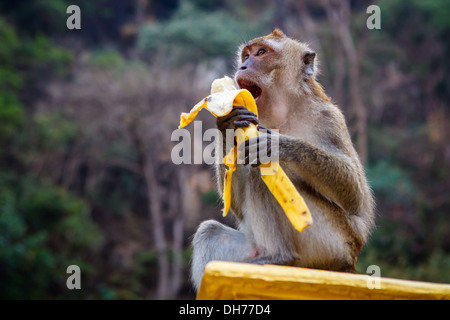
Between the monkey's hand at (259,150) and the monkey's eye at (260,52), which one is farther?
the monkey's eye at (260,52)

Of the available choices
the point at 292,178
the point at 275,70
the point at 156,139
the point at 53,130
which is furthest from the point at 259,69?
the point at 53,130

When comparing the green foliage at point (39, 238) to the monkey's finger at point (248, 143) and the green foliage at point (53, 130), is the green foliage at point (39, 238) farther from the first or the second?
the monkey's finger at point (248, 143)

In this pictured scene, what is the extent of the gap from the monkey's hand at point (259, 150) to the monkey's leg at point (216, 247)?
87 centimetres

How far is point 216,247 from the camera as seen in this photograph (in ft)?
13.9

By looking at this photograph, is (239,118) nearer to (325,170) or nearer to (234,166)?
(234,166)

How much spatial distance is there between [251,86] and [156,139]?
49.0ft

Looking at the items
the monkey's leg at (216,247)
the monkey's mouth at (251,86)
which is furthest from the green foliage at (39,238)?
the monkey's mouth at (251,86)

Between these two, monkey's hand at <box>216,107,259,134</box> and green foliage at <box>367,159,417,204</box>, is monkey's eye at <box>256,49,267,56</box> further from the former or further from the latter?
green foliage at <box>367,159,417,204</box>

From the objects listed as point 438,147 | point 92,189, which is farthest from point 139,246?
point 438,147

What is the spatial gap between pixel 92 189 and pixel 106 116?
3194 mm

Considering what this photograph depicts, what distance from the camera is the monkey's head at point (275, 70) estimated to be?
4348mm

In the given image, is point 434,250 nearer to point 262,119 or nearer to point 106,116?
point 106,116

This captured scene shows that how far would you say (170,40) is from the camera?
2428cm

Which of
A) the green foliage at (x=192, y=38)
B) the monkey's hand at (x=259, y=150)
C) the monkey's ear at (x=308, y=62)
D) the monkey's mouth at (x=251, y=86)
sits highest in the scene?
the green foliage at (x=192, y=38)
